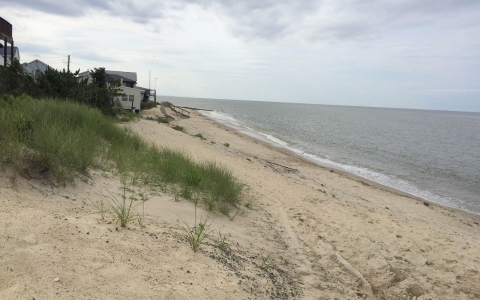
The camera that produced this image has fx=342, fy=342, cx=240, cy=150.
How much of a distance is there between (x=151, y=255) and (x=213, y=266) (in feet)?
2.32

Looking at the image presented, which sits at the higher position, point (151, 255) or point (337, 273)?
point (151, 255)

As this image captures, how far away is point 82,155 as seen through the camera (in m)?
6.00

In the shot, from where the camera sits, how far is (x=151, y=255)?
373 centimetres

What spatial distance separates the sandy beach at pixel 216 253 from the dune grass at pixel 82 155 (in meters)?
0.34

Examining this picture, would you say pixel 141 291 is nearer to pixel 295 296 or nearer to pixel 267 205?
pixel 295 296

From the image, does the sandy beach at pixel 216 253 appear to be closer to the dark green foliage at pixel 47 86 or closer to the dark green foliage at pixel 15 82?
the dark green foliage at pixel 47 86

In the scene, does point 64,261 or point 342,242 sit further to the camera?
point 342,242

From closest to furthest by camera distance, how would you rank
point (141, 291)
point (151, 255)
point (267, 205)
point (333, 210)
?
point (141, 291)
point (151, 255)
point (267, 205)
point (333, 210)

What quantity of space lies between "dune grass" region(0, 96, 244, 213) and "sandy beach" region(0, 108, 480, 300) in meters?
0.34

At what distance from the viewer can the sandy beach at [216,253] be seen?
3.07 m

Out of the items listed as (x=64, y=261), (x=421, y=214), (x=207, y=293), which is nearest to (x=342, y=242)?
(x=207, y=293)

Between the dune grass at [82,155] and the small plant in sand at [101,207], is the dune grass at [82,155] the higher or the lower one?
the higher one

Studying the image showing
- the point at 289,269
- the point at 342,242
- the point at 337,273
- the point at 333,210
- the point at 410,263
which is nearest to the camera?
the point at 289,269

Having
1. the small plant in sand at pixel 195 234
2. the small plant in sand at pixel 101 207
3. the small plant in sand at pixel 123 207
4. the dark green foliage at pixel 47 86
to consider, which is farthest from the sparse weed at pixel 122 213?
the dark green foliage at pixel 47 86
